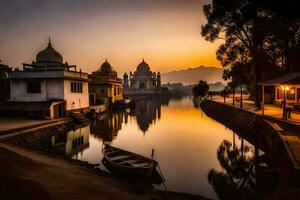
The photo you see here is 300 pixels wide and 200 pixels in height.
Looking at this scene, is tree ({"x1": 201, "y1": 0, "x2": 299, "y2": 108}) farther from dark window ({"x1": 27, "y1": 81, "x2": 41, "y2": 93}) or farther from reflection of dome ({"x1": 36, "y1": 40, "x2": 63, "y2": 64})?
reflection of dome ({"x1": 36, "y1": 40, "x2": 63, "y2": 64})

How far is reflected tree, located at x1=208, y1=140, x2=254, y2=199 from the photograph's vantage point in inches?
596

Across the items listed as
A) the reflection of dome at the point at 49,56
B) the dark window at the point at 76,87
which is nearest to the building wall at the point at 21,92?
the dark window at the point at 76,87

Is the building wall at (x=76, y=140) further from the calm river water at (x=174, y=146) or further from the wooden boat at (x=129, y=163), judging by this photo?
the wooden boat at (x=129, y=163)

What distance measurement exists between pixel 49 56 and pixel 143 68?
286 ft

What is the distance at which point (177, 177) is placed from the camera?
17906 mm

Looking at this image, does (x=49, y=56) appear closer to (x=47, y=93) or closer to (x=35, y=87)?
(x=35, y=87)

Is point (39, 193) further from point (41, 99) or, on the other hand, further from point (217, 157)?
point (41, 99)

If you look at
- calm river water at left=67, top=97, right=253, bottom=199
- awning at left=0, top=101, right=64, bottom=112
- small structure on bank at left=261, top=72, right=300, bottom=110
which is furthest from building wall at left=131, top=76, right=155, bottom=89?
awning at left=0, top=101, right=64, bottom=112

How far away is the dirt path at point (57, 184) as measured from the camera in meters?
10.8

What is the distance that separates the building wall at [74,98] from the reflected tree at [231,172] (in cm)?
2209

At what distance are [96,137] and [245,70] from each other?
2335 centimetres

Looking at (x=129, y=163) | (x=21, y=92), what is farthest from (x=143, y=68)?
(x=129, y=163)

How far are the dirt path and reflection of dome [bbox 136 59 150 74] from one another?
12546cm

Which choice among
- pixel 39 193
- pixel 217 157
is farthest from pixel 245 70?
pixel 39 193
